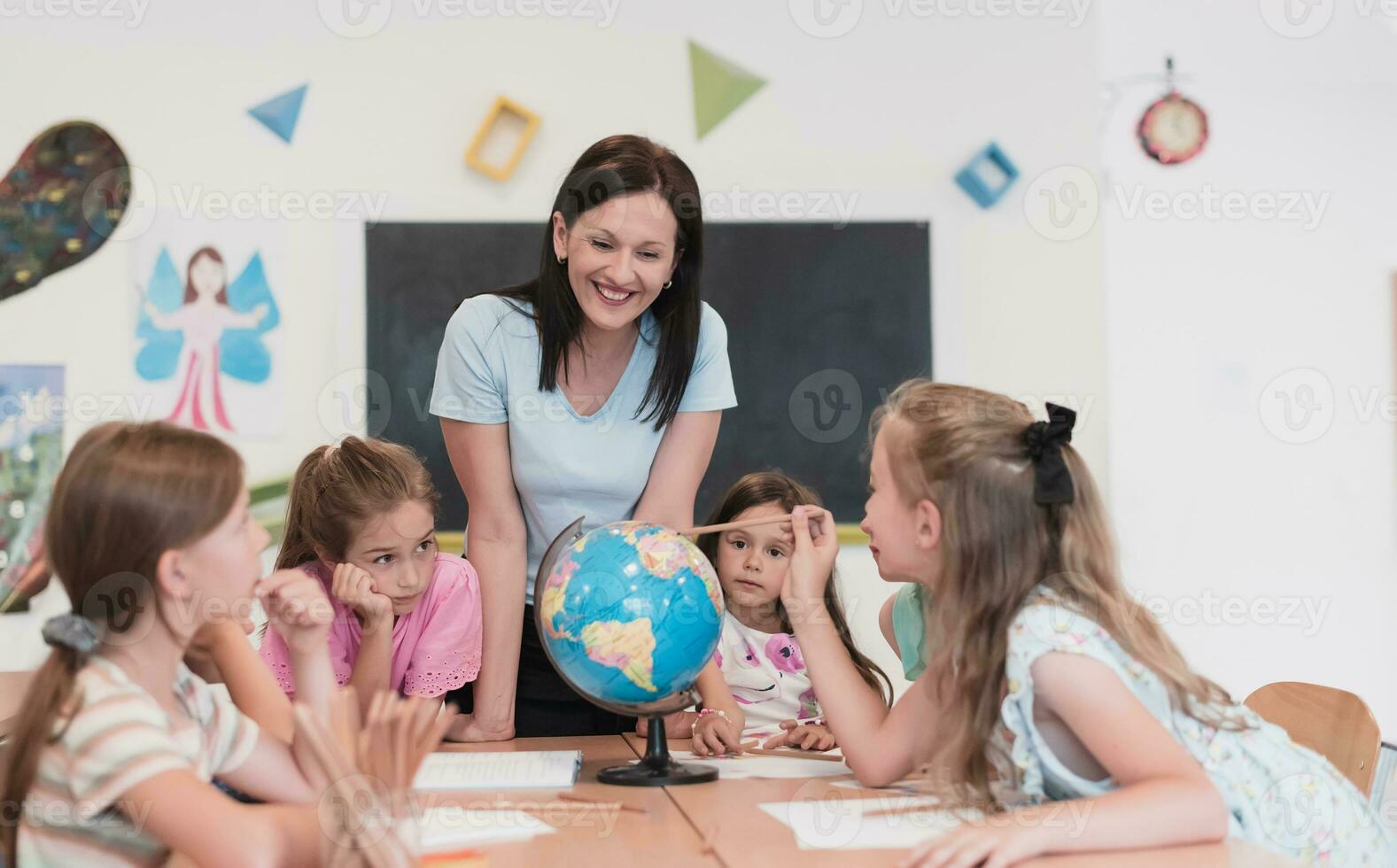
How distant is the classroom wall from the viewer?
4.11 metres

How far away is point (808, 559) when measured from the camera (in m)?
2.05

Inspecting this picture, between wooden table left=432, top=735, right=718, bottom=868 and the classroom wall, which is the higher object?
the classroom wall

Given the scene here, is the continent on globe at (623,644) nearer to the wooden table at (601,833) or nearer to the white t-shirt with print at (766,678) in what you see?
the wooden table at (601,833)

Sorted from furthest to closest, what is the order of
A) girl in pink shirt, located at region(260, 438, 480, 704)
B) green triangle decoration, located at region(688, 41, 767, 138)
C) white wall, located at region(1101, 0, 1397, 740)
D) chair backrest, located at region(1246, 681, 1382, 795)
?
white wall, located at region(1101, 0, 1397, 740), green triangle decoration, located at region(688, 41, 767, 138), girl in pink shirt, located at region(260, 438, 480, 704), chair backrest, located at region(1246, 681, 1382, 795)

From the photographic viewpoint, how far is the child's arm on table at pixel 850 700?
1890mm

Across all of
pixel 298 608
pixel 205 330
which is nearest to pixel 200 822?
pixel 298 608

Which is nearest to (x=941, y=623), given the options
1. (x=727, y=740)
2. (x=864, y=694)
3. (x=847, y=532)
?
(x=864, y=694)

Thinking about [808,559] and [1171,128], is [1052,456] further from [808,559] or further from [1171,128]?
[1171,128]

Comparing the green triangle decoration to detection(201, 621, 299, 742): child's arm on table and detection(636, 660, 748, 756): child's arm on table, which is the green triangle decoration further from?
detection(201, 621, 299, 742): child's arm on table

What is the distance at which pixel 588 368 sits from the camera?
2.35 m

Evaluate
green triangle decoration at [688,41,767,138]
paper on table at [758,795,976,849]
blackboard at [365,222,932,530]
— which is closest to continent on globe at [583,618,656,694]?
paper on table at [758,795,976,849]

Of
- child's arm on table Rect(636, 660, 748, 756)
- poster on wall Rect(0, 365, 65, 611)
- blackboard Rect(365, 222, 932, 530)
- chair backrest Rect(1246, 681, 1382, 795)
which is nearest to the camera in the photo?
chair backrest Rect(1246, 681, 1382, 795)

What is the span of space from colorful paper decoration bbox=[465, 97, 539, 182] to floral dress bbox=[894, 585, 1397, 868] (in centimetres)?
293

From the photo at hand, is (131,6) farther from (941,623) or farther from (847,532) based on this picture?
(941,623)
